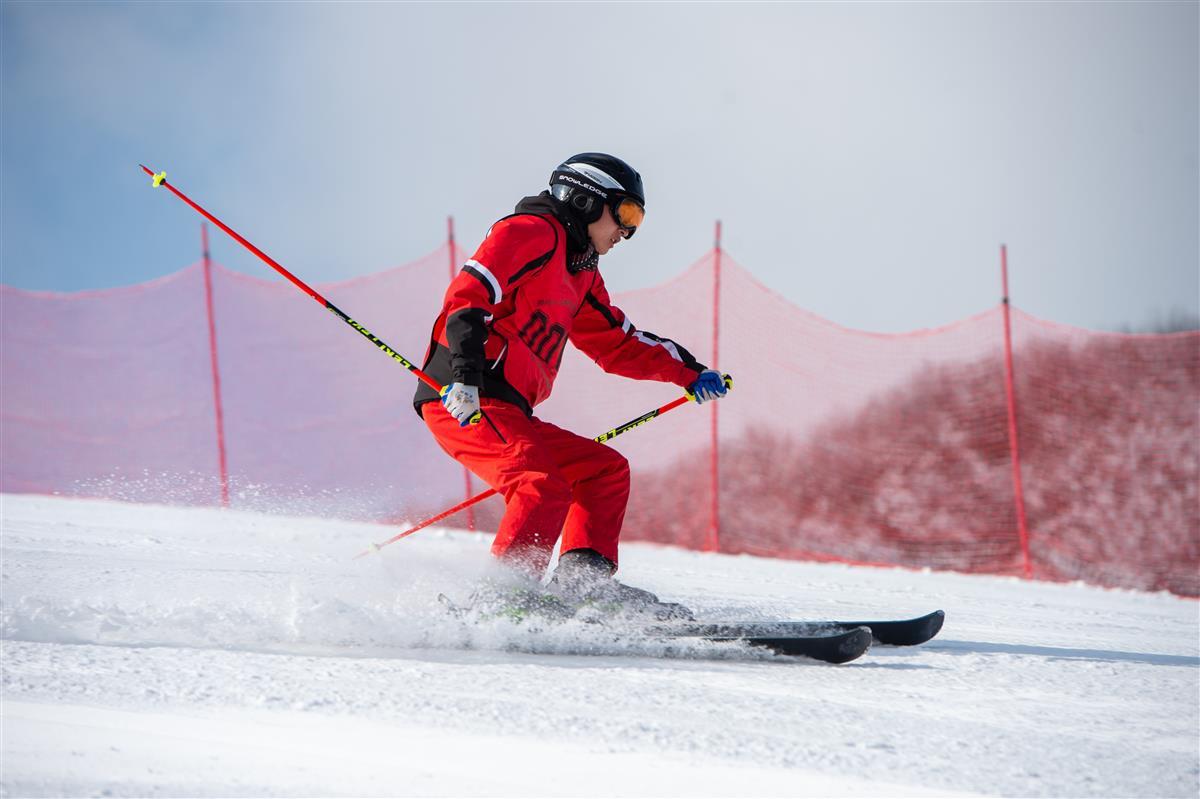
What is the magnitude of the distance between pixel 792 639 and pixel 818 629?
0.25 meters

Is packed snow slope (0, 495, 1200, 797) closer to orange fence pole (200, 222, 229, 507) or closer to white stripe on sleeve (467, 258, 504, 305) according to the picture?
white stripe on sleeve (467, 258, 504, 305)

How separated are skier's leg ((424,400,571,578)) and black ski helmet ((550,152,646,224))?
719 millimetres

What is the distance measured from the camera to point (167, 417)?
1007 centimetres

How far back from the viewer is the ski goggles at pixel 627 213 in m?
3.42

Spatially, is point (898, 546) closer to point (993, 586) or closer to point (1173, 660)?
point (993, 586)

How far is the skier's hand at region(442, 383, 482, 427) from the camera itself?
293cm

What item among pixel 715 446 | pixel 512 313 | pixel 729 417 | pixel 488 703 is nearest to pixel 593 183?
pixel 512 313

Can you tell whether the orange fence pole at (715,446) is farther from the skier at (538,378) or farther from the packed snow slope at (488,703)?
the skier at (538,378)

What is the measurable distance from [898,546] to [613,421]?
118 inches

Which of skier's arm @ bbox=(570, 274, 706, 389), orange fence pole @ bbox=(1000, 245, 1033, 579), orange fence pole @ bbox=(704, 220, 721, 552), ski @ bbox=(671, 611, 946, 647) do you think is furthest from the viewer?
orange fence pole @ bbox=(704, 220, 721, 552)

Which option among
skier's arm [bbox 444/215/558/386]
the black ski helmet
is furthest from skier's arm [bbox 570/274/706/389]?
skier's arm [bbox 444/215/558/386]

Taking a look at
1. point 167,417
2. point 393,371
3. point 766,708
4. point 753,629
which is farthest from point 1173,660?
point 167,417

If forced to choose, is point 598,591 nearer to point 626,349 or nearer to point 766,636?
point 766,636

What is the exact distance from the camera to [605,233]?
136 inches
